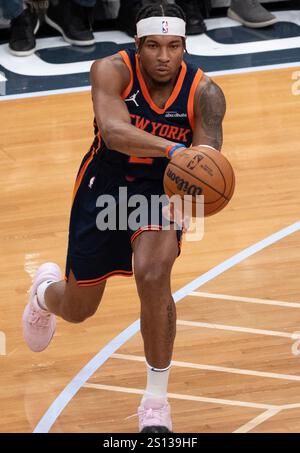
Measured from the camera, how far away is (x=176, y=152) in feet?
17.6

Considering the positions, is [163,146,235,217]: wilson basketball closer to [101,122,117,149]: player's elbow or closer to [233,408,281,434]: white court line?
[101,122,117,149]: player's elbow

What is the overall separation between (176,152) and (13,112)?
188 inches

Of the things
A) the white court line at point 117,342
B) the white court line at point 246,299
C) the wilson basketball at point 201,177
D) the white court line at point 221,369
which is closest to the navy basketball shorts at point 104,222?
the wilson basketball at point 201,177

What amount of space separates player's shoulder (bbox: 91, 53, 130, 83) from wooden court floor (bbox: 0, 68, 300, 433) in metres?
1.68

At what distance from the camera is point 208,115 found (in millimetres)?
5750

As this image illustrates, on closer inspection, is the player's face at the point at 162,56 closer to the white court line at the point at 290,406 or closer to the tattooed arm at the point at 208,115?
the tattooed arm at the point at 208,115

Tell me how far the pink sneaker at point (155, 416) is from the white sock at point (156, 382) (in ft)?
0.09

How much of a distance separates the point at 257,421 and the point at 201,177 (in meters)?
1.41

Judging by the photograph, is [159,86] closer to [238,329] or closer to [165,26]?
[165,26]

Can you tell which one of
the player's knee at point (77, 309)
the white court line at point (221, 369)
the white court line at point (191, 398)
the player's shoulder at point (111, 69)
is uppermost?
the player's shoulder at point (111, 69)

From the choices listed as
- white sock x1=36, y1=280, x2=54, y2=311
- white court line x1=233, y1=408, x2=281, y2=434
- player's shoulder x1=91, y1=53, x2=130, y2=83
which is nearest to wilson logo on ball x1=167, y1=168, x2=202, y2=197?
player's shoulder x1=91, y1=53, x2=130, y2=83

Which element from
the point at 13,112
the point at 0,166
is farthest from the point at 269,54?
the point at 0,166

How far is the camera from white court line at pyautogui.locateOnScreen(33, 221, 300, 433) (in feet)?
20.0

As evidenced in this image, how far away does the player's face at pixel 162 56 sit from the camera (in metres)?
5.70
